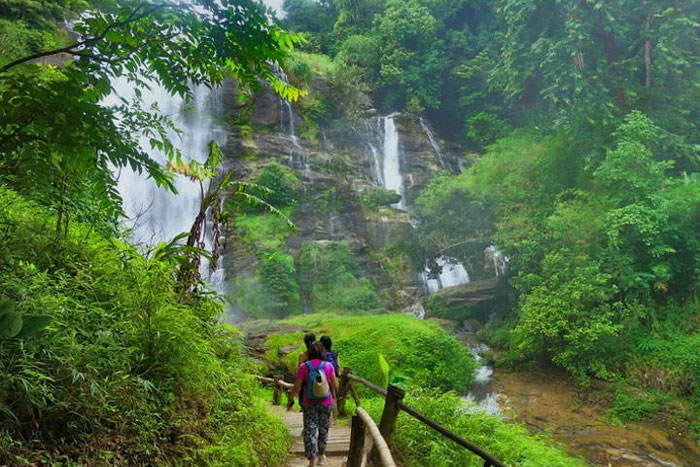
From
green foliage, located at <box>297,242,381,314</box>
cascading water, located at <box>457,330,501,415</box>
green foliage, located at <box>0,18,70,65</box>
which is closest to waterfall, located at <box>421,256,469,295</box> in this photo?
green foliage, located at <box>297,242,381,314</box>

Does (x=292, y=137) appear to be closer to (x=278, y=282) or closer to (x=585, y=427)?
(x=278, y=282)

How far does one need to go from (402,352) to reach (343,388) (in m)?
3.29

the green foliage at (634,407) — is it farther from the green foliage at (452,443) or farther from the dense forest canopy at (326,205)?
the green foliage at (452,443)

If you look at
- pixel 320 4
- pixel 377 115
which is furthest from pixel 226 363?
pixel 320 4

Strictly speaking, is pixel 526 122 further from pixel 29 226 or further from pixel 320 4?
pixel 29 226

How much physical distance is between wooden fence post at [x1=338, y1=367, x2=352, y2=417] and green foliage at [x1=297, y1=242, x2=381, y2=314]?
1005 centimetres

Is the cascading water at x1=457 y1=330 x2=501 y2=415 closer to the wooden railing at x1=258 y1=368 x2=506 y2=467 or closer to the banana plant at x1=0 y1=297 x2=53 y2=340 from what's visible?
the wooden railing at x1=258 y1=368 x2=506 y2=467

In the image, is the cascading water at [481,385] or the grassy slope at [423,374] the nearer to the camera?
the grassy slope at [423,374]

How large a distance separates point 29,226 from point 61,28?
19.8 m

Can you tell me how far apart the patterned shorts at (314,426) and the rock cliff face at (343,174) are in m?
14.4

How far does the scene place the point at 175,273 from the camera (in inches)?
226

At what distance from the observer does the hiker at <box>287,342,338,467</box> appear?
4621 millimetres

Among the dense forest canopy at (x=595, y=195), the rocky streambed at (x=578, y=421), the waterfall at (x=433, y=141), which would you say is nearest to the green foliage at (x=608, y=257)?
the dense forest canopy at (x=595, y=195)

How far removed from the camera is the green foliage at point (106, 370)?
2.78m
